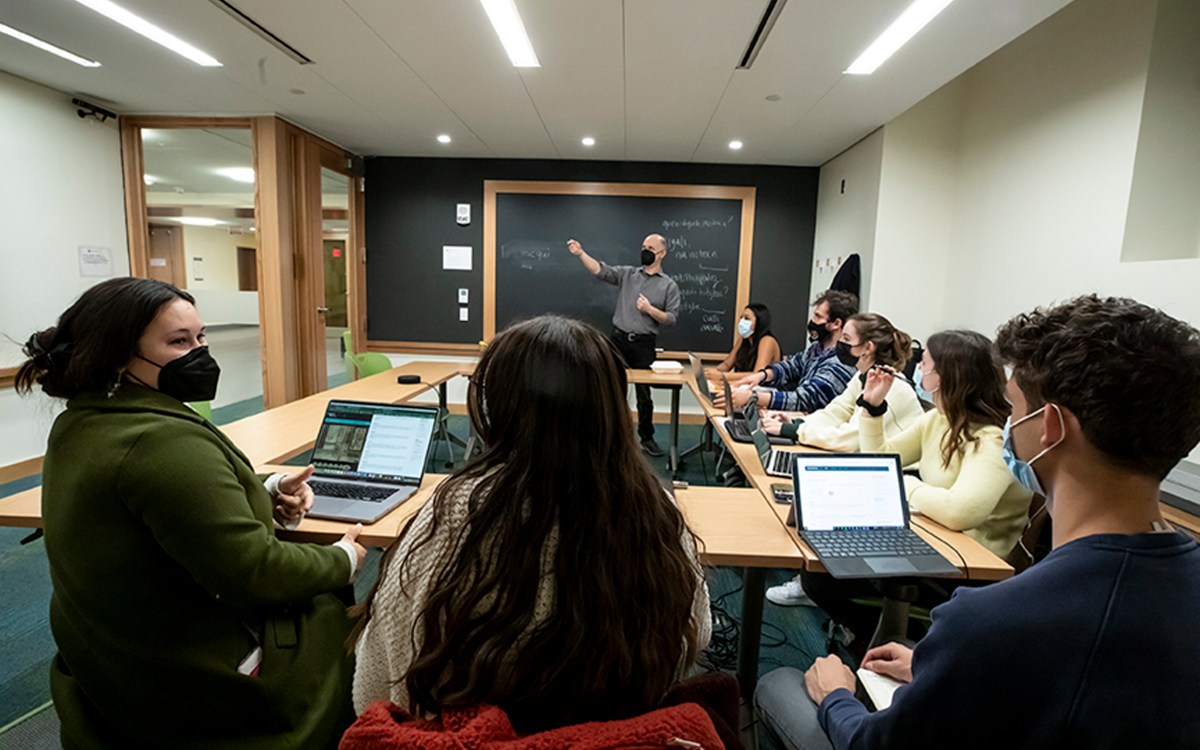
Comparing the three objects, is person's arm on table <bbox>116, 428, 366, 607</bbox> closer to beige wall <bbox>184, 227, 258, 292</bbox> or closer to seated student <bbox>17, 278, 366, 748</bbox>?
seated student <bbox>17, 278, 366, 748</bbox>

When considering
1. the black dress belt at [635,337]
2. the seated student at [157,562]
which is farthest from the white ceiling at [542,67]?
the seated student at [157,562]

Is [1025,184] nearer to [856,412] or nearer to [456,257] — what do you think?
[856,412]

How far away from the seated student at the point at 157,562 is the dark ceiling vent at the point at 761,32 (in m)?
2.51

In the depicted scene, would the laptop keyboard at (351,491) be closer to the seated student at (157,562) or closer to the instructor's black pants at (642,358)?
the seated student at (157,562)

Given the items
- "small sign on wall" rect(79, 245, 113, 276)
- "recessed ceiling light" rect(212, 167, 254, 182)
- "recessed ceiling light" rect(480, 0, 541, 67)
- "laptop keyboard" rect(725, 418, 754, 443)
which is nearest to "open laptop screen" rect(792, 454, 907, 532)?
"laptop keyboard" rect(725, 418, 754, 443)

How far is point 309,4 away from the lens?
2514 millimetres

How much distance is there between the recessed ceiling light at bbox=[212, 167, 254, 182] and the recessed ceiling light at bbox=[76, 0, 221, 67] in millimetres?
3217

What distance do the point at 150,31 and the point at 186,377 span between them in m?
2.81

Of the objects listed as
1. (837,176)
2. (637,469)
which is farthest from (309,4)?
(837,176)

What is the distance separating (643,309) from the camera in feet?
16.0

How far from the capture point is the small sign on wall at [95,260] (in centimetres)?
414

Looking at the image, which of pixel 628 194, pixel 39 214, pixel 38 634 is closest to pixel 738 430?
pixel 38 634

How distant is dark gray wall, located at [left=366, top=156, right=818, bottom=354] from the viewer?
5.50 metres

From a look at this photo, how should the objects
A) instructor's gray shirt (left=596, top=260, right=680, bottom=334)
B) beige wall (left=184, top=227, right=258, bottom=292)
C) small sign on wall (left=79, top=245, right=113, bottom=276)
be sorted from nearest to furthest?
small sign on wall (left=79, top=245, right=113, bottom=276), instructor's gray shirt (left=596, top=260, right=680, bottom=334), beige wall (left=184, top=227, right=258, bottom=292)
